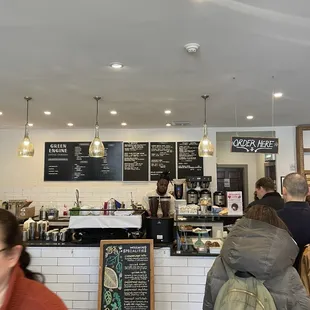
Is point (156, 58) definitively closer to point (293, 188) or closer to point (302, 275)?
point (293, 188)

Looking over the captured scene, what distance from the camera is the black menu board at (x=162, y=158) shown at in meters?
6.82

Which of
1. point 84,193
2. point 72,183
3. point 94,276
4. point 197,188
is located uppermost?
point 72,183

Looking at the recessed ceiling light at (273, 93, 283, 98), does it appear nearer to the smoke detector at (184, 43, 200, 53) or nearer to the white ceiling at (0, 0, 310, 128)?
the white ceiling at (0, 0, 310, 128)

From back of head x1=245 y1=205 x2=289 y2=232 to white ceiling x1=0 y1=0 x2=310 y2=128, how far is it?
140 cm

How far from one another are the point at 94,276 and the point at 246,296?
2.09 metres

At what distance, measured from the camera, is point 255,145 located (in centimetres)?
435

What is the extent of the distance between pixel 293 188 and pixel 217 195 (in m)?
4.26

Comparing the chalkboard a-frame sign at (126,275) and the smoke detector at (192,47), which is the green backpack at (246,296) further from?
the smoke detector at (192,47)

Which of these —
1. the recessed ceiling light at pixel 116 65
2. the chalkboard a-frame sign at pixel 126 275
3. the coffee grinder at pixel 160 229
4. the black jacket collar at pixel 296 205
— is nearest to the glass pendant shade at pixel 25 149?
the recessed ceiling light at pixel 116 65

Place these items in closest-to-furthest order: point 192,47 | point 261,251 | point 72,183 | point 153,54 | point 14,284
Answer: point 14,284, point 261,251, point 192,47, point 153,54, point 72,183

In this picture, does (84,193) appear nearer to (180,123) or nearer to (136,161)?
(136,161)

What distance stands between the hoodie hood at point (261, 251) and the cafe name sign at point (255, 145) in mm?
2925

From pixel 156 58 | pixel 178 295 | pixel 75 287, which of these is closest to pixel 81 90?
pixel 156 58

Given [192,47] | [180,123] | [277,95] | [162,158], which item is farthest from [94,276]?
[162,158]
